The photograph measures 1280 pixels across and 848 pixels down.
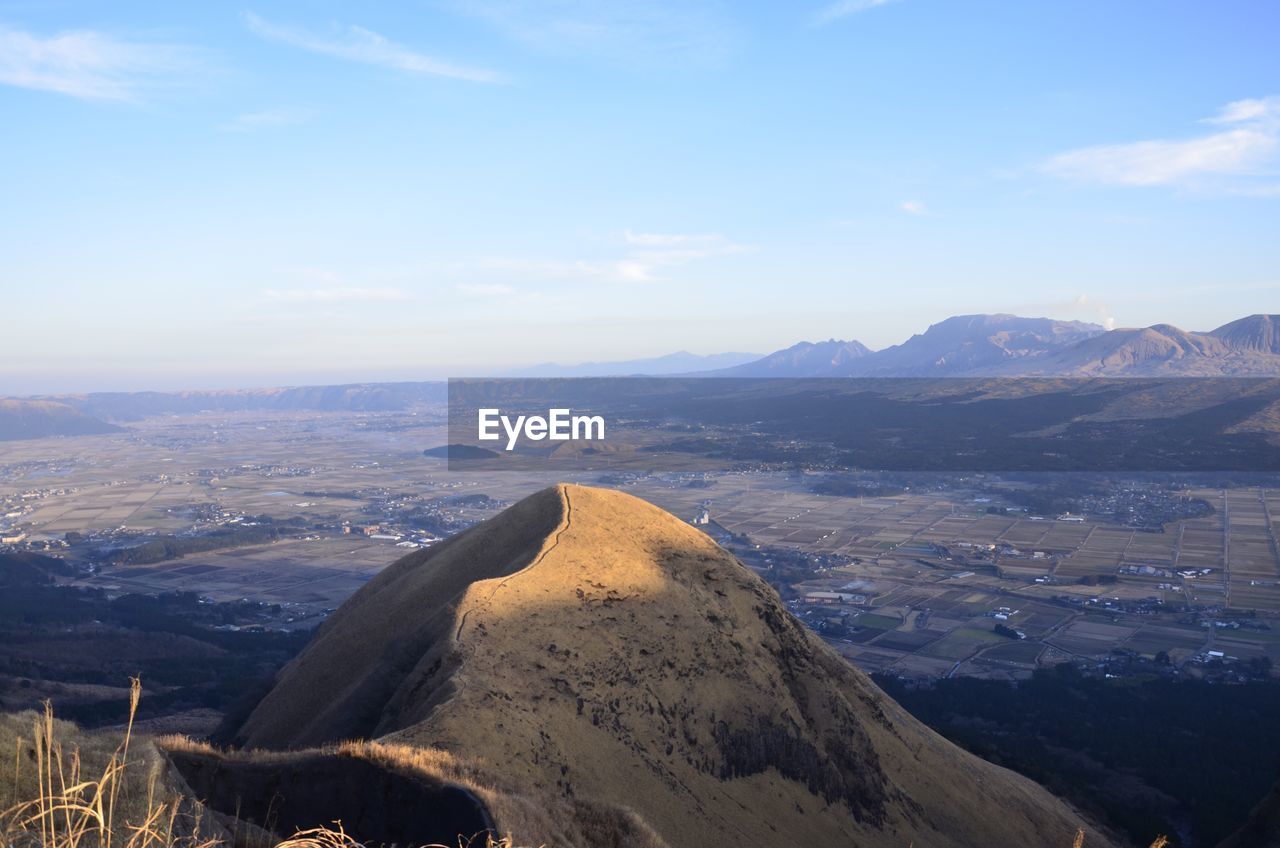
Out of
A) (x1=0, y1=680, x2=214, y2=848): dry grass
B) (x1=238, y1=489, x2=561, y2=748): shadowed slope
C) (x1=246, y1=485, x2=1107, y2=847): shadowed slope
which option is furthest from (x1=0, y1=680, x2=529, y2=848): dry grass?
(x1=238, y1=489, x2=561, y2=748): shadowed slope

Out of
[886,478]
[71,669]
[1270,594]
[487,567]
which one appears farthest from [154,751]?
[886,478]

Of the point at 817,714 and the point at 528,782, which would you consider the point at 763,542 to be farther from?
the point at 528,782

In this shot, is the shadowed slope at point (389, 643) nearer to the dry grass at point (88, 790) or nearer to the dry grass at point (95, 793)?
the dry grass at point (95, 793)

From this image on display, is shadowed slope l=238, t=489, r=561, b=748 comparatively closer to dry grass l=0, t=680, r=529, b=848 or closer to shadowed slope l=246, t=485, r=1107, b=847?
shadowed slope l=246, t=485, r=1107, b=847

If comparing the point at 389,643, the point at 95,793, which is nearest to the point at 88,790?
the point at 95,793

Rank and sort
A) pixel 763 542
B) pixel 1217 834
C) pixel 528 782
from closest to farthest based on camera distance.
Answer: pixel 528 782 → pixel 1217 834 → pixel 763 542

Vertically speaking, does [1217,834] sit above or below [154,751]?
below

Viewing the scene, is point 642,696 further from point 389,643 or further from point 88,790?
point 88,790

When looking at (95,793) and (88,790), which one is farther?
(88,790)
